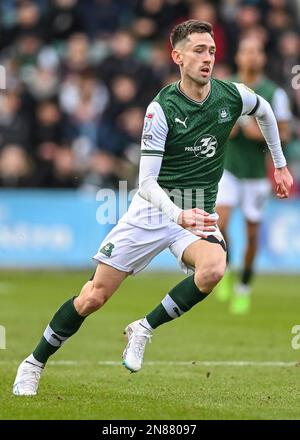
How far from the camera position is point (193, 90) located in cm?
764

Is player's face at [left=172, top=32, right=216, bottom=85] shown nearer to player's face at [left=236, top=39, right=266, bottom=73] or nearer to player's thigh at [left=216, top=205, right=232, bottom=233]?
player's face at [left=236, top=39, right=266, bottom=73]

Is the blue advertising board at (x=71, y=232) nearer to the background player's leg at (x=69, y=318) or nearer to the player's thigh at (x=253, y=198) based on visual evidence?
the player's thigh at (x=253, y=198)

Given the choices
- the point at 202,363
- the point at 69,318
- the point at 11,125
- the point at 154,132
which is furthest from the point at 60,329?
the point at 11,125

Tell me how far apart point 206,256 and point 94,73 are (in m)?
12.1

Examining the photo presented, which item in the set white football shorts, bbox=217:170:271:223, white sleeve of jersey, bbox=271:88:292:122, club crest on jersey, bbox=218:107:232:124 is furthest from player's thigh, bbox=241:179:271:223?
club crest on jersey, bbox=218:107:232:124

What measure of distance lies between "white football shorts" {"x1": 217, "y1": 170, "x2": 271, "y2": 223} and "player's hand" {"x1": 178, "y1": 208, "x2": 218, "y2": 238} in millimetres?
6324

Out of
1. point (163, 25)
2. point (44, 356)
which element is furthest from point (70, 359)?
point (163, 25)

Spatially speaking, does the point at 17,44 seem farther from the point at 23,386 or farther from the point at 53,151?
the point at 23,386

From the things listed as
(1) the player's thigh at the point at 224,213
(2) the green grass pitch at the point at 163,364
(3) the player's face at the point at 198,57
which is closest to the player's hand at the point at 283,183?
(3) the player's face at the point at 198,57

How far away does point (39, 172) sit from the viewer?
18297 mm

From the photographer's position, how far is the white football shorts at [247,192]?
1342cm

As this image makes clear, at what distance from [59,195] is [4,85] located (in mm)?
1959

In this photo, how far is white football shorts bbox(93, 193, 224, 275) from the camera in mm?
7605
